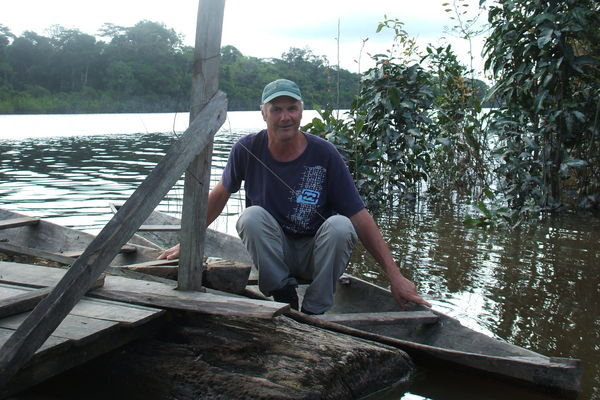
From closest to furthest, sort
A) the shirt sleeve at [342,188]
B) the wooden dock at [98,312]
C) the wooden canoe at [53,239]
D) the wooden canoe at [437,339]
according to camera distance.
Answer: the wooden dock at [98,312] < the wooden canoe at [437,339] < the shirt sleeve at [342,188] < the wooden canoe at [53,239]

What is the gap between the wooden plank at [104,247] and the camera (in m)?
2.18

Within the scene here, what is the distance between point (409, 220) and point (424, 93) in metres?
1.50

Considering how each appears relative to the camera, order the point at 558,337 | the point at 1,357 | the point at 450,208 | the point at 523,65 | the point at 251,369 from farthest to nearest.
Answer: the point at 450,208
the point at 523,65
the point at 558,337
the point at 251,369
the point at 1,357

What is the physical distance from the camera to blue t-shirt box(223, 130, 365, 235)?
3346 millimetres

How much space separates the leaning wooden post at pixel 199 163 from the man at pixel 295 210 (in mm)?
444

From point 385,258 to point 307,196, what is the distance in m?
0.53

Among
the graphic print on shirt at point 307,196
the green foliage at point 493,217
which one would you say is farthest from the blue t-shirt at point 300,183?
the green foliage at point 493,217

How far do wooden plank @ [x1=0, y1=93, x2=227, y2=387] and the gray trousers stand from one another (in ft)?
2.23

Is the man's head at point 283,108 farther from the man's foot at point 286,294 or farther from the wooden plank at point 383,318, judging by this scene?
the wooden plank at point 383,318

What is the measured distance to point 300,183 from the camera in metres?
3.34

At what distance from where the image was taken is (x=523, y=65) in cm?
659

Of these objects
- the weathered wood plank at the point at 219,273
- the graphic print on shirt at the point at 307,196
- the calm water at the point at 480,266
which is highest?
the graphic print on shirt at the point at 307,196

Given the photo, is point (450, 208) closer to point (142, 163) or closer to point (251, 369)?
point (251, 369)

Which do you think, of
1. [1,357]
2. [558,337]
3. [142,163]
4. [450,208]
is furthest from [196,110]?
[142,163]
